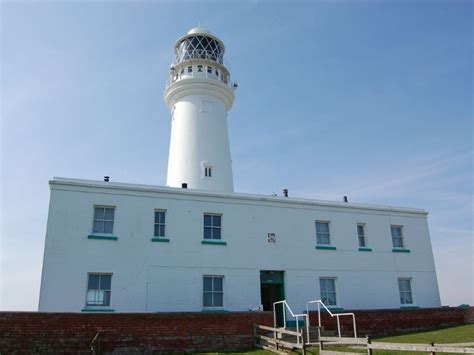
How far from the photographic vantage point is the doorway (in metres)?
17.9

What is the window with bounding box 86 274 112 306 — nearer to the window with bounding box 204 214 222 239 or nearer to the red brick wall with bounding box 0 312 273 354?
the red brick wall with bounding box 0 312 273 354

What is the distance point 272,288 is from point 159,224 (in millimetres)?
5680

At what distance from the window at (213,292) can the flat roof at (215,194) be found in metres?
3.47

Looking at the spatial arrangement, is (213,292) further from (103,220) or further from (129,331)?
(103,220)

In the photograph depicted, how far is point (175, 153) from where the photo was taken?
2269 centimetres

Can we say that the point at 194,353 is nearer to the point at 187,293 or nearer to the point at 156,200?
the point at 187,293

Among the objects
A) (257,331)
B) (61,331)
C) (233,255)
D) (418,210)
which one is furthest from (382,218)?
(61,331)

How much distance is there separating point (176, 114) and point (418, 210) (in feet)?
45.4

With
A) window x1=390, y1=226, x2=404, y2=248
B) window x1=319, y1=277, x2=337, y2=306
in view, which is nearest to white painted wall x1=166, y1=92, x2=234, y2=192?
window x1=319, y1=277, x2=337, y2=306

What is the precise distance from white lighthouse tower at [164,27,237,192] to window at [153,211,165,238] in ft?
13.2

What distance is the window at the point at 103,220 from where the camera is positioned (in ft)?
53.8

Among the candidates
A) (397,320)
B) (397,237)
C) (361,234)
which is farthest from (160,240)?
(397,237)

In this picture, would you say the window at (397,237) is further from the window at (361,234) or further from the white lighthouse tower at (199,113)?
the white lighthouse tower at (199,113)

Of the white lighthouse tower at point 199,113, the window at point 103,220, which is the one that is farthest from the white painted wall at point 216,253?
the white lighthouse tower at point 199,113
